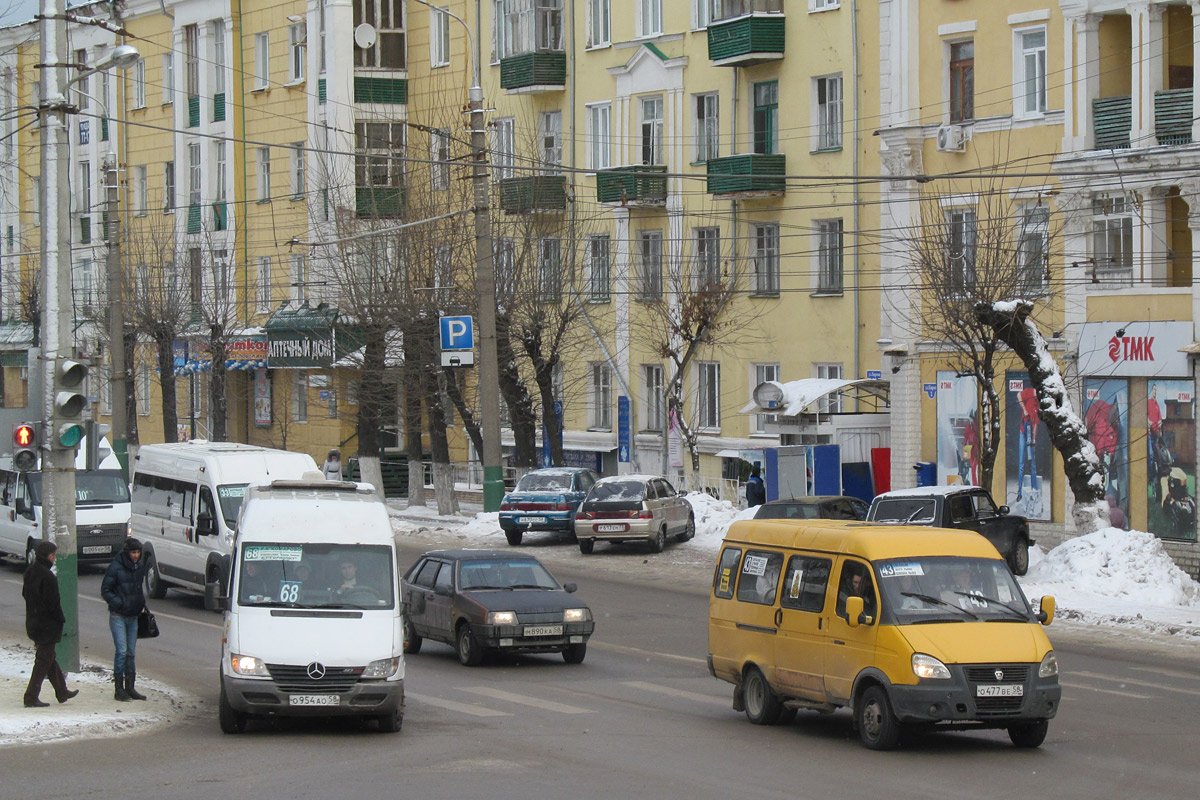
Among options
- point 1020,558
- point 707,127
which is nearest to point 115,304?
point 707,127

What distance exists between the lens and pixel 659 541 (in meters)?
34.2

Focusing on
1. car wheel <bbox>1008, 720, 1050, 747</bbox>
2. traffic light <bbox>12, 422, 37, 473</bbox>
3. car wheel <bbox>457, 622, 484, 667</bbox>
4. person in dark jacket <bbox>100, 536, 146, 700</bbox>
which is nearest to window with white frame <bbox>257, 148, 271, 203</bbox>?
car wheel <bbox>457, 622, 484, 667</bbox>

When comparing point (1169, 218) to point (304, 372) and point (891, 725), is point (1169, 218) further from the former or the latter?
point (304, 372)

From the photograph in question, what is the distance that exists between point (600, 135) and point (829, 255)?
30.7 feet

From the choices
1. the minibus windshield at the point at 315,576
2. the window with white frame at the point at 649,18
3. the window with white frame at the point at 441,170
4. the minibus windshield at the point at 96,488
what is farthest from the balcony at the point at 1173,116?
the minibus windshield at the point at 96,488

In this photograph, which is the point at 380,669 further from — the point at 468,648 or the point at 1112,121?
the point at 1112,121

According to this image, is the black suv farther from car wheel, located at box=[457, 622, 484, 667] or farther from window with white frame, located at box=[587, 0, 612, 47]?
window with white frame, located at box=[587, 0, 612, 47]

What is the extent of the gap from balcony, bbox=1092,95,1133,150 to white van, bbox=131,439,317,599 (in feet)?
57.3

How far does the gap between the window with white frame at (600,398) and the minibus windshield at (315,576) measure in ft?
104

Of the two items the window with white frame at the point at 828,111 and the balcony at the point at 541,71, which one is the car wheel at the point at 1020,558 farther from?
the balcony at the point at 541,71

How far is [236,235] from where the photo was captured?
192 ft

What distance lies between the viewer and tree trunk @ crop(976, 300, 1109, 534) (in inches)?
1109

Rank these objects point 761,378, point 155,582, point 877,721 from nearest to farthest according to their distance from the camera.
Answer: point 877,721, point 155,582, point 761,378

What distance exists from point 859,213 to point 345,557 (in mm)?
25759
